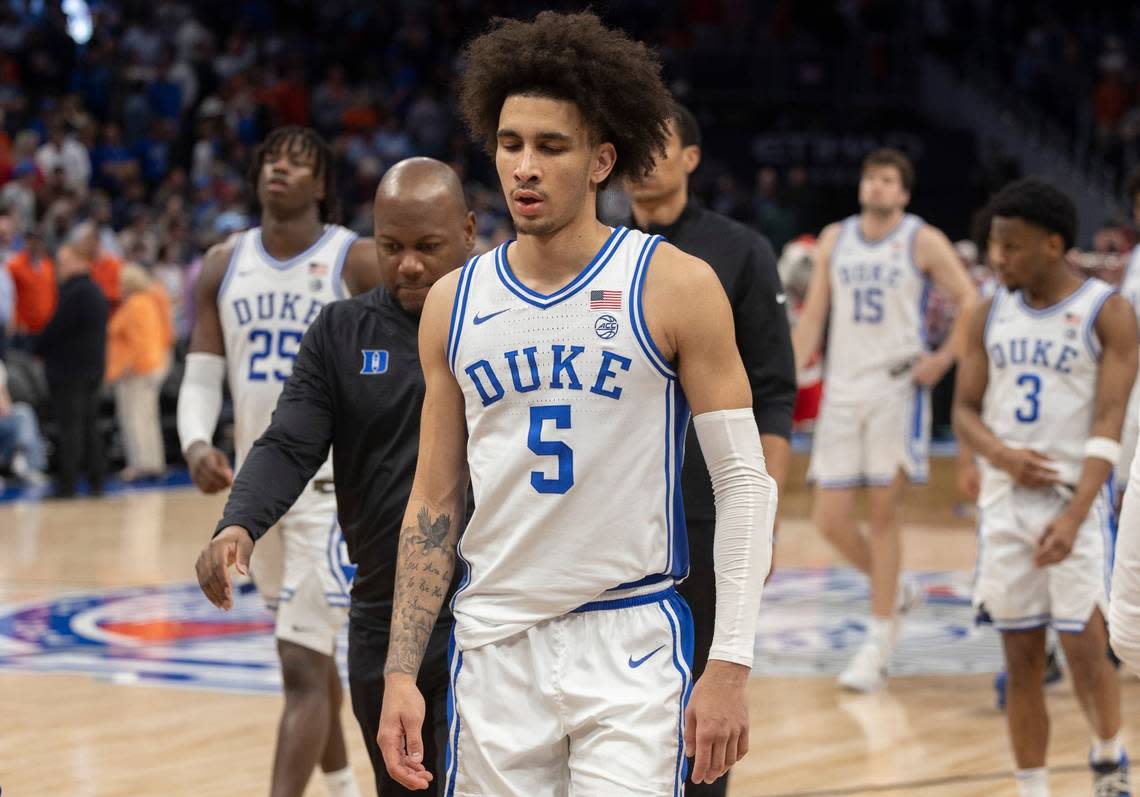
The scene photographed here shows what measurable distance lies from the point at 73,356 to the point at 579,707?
11.5 metres

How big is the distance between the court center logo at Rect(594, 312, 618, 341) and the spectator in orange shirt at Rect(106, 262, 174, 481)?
479 inches

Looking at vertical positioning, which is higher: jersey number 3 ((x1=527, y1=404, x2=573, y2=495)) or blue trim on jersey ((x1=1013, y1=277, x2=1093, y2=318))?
blue trim on jersey ((x1=1013, y1=277, x2=1093, y2=318))

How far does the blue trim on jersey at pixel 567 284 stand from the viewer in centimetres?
308

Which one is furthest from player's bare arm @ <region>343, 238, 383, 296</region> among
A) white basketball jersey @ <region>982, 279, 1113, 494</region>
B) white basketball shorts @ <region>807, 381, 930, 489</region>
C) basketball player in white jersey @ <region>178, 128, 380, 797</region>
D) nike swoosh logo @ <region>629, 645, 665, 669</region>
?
white basketball shorts @ <region>807, 381, 930, 489</region>

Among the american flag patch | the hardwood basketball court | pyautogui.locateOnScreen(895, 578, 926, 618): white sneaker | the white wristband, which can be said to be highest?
the american flag patch

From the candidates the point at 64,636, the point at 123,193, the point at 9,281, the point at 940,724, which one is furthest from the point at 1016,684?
the point at 123,193

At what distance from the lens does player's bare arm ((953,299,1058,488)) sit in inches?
217

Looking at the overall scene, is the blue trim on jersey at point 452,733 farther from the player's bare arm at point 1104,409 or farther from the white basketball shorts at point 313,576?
the player's bare arm at point 1104,409

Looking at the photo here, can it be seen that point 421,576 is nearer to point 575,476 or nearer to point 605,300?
point 575,476

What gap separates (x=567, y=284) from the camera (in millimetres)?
3090

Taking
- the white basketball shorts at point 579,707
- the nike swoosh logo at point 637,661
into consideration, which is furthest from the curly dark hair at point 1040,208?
the nike swoosh logo at point 637,661

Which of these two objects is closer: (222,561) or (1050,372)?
(222,561)

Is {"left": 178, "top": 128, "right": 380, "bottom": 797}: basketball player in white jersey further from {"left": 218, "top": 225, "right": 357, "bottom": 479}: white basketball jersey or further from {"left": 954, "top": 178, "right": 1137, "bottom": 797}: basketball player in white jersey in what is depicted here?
{"left": 954, "top": 178, "right": 1137, "bottom": 797}: basketball player in white jersey

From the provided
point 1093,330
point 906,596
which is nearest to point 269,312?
A: point 1093,330
